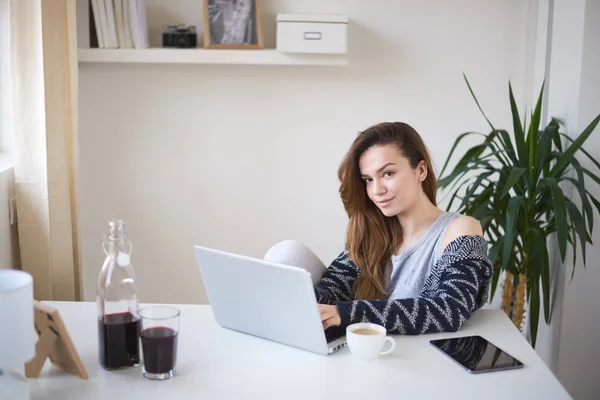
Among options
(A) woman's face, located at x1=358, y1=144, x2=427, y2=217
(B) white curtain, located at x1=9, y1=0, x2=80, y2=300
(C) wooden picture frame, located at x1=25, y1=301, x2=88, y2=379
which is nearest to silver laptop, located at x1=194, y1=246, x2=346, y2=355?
(C) wooden picture frame, located at x1=25, y1=301, x2=88, y2=379

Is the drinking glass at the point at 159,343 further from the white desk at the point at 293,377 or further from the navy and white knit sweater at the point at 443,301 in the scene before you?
the navy and white knit sweater at the point at 443,301

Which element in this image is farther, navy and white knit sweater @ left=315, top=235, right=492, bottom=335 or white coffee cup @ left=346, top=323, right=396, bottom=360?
navy and white knit sweater @ left=315, top=235, right=492, bottom=335

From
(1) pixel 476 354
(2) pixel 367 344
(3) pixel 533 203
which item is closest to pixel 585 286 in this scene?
(3) pixel 533 203

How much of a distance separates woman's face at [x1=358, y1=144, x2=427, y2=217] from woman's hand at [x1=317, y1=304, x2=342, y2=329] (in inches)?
17.2

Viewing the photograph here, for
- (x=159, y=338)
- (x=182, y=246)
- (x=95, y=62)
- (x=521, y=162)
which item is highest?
(x=95, y=62)

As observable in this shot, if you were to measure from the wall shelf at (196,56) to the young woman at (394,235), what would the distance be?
1.22 m

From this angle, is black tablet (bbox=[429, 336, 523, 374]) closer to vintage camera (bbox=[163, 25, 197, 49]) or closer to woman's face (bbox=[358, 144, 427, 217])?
woman's face (bbox=[358, 144, 427, 217])

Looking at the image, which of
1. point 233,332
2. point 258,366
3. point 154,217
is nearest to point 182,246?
point 154,217

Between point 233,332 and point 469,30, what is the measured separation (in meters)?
2.19

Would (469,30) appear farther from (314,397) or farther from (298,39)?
(314,397)

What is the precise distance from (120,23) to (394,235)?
1.70 m

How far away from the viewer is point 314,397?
1.49m

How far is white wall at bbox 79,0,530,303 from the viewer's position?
351cm

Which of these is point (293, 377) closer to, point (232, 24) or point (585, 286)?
point (585, 286)
